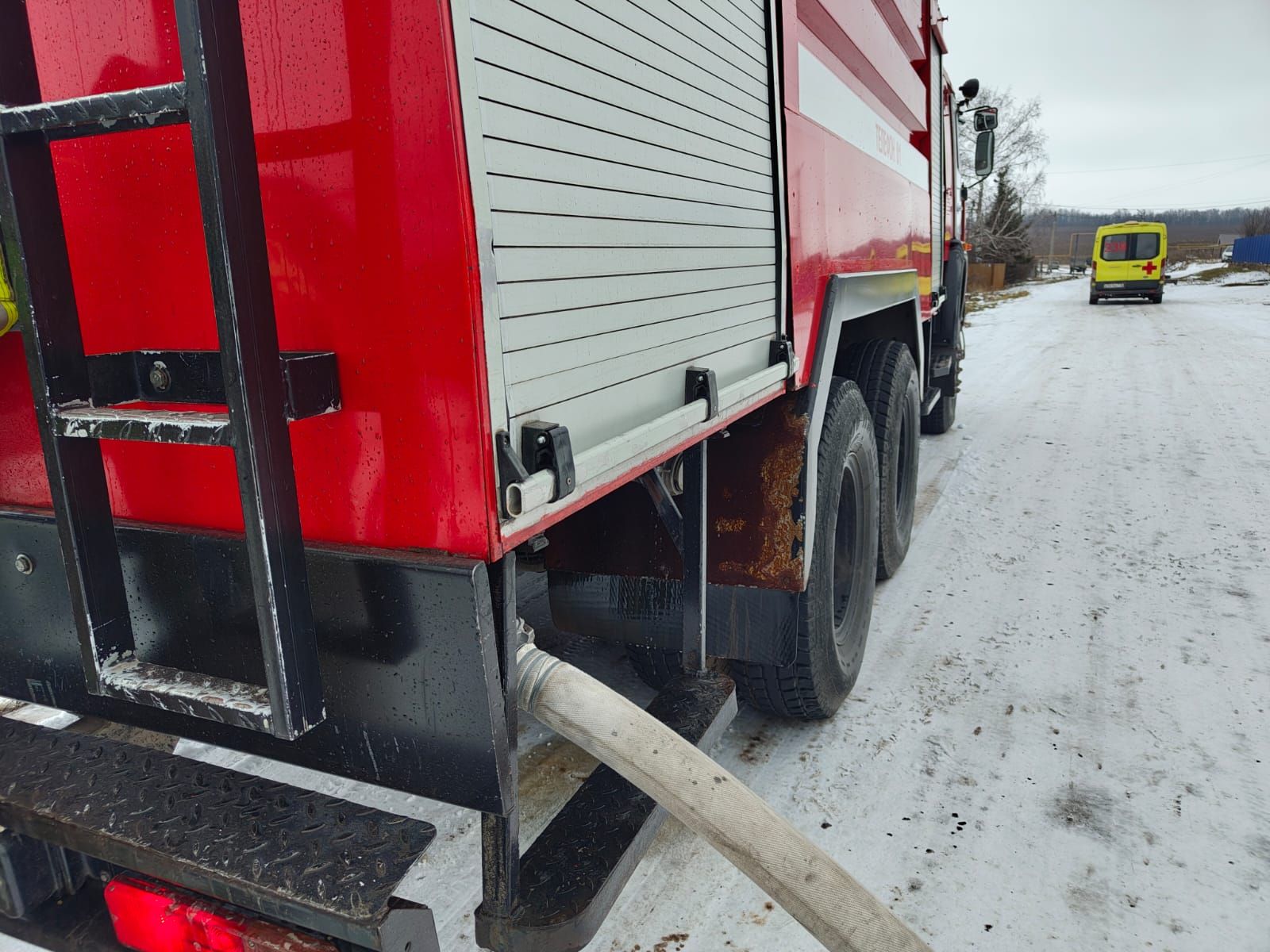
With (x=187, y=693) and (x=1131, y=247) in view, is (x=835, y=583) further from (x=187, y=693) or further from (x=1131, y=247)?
(x=1131, y=247)

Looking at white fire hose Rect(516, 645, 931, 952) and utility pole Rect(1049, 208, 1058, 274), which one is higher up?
utility pole Rect(1049, 208, 1058, 274)

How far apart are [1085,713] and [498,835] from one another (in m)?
2.60

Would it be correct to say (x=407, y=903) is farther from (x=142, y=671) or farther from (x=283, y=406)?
(x=283, y=406)

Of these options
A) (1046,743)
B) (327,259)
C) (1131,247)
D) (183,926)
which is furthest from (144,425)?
(1131,247)

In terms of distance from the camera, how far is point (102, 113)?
1017 millimetres

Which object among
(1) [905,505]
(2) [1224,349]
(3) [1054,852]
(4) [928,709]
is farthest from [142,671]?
(2) [1224,349]

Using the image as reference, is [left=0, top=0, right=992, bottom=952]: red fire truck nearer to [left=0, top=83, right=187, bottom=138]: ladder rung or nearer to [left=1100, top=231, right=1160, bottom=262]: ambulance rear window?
[left=0, top=83, right=187, bottom=138]: ladder rung

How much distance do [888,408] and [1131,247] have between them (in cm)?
2284

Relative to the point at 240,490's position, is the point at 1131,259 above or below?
above

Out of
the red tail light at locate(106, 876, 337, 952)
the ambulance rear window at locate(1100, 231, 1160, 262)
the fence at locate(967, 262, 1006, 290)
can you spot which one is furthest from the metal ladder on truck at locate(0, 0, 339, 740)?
the fence at locate(967, 262, 1006, 290)

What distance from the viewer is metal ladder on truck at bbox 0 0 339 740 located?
3.27 ft

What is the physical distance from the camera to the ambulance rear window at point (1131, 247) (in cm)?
2214

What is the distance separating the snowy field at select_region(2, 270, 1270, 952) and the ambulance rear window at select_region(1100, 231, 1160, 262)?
19.4 m

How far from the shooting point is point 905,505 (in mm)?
4605
